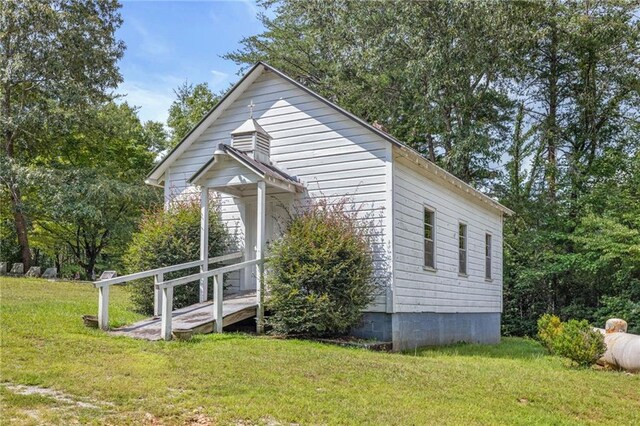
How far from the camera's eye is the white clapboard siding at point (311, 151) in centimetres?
1146

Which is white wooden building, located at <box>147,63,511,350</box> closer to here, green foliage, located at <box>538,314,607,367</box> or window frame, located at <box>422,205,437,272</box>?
window frame, located at <box>422,205,437,272</box>

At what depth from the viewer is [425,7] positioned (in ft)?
68.0

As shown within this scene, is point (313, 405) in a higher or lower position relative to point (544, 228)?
lower

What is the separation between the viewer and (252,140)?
11.8 metres

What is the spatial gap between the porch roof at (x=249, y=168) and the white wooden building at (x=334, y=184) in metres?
0.02

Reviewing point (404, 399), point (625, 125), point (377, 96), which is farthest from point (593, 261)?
point (404, 399)

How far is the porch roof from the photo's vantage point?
421 inches

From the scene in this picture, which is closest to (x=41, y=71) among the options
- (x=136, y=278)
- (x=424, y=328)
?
(x=136, y=278)

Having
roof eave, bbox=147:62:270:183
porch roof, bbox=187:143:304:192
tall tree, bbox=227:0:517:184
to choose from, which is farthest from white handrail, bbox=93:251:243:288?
tall tree, bbox=227:0:517:184

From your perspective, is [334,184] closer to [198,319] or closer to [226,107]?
[226,107]

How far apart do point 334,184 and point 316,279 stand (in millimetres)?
2607

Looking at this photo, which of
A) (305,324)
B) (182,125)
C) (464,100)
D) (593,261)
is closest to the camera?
(305,324)

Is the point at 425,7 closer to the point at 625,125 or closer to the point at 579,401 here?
the point at 625,125

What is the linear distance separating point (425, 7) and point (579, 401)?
16896 millimetres
